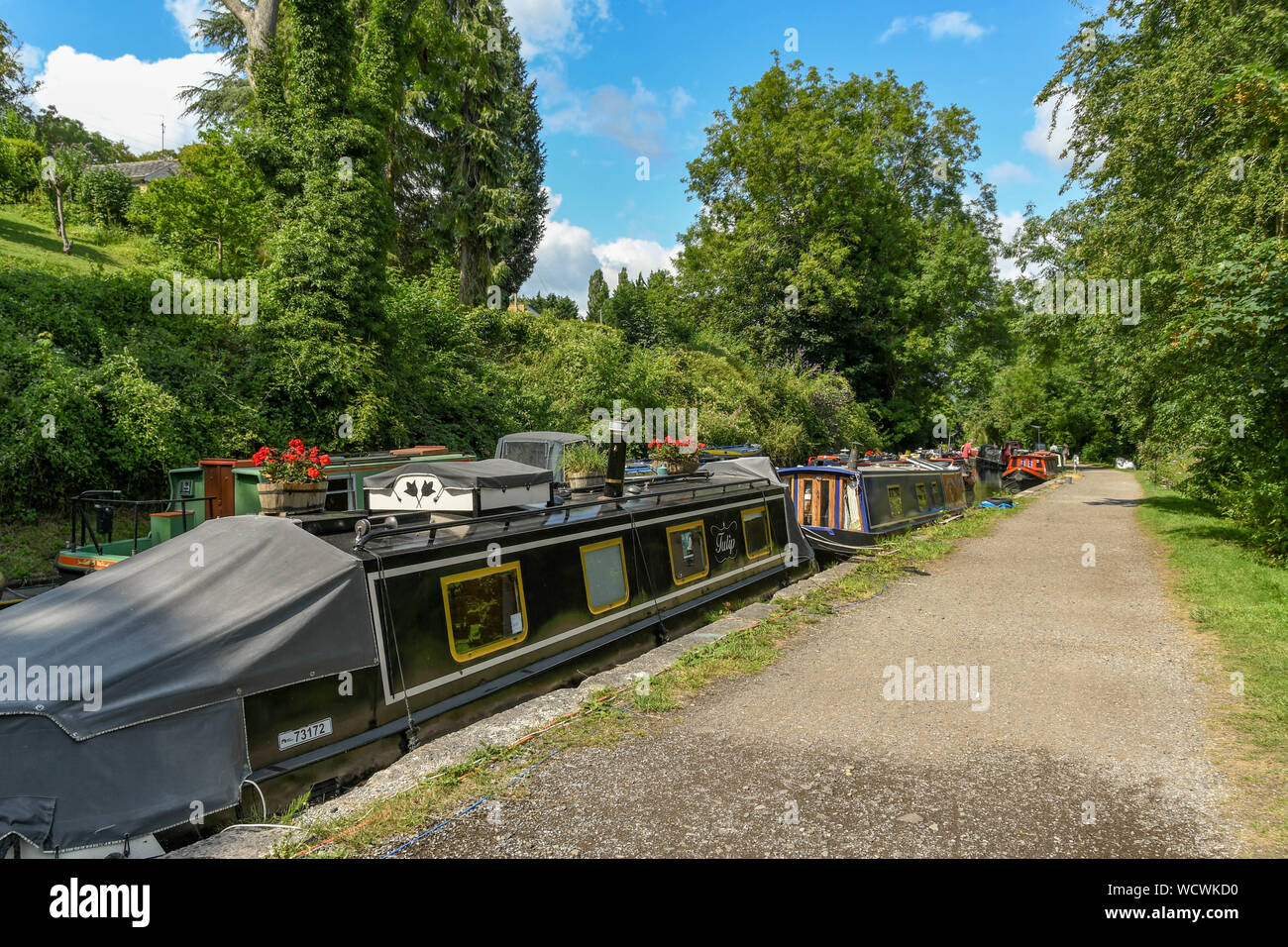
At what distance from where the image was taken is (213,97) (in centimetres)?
2725

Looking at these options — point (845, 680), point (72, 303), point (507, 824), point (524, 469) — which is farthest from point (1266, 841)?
point (72, 303)

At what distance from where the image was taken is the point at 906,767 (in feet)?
14.2

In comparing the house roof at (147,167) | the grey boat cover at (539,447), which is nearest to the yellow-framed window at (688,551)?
the grey boat cover at (539,447)

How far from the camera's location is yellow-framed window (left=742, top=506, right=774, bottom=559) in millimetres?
10016

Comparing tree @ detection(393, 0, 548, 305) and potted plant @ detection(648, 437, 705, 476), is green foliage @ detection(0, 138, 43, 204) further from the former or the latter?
potted plant @ detection(648, 437, 705, 476)

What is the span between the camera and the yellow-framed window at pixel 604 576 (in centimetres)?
664

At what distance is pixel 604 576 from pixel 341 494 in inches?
151

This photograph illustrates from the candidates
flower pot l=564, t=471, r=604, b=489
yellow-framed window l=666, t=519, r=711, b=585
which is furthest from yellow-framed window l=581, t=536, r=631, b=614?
flower pot l=564, t=471, r=604, b=489

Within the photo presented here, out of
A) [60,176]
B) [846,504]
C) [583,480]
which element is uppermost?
[60,176]

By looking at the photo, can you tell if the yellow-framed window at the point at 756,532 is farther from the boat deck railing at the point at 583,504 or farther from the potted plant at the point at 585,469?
the potted plant at the point at 585,469

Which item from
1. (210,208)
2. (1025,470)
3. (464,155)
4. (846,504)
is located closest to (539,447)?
(846,504)

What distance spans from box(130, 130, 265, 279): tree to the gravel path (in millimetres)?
13675

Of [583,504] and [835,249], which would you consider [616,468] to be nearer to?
[583,504]
